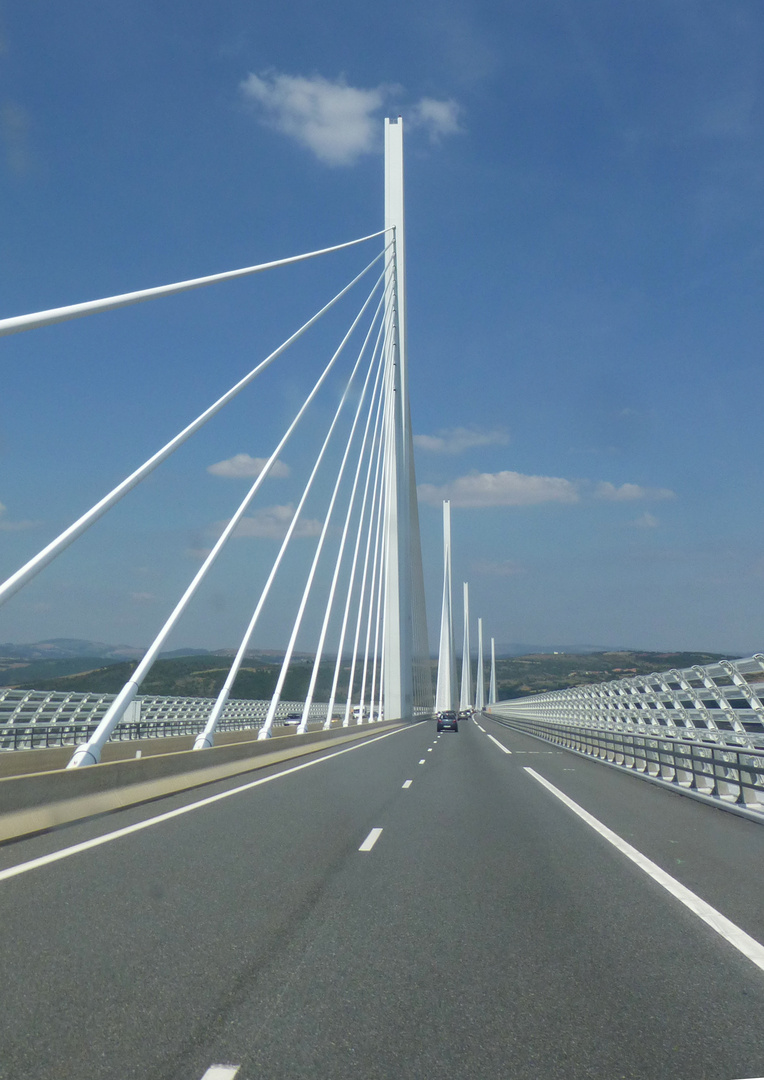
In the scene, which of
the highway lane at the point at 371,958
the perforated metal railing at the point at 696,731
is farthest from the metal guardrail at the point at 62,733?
the highway lane at the point at 371,958

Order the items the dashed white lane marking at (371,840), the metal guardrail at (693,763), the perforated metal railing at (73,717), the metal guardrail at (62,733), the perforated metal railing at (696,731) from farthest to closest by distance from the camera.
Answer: the metal guardrail at (62,733), the perforated metal railing at (73,717), the perforated metal railing at (696,731), the metal guardrail at (693,763), the dashed white lane marking at (371,840)

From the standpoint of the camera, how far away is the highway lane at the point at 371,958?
4.57 metres

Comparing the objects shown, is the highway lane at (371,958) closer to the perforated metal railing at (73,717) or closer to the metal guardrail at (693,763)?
the metal guardrail at (693,763)

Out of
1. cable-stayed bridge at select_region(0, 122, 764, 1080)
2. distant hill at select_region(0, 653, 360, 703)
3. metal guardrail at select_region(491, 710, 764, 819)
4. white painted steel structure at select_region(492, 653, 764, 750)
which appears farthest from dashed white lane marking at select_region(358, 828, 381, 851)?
distant hill at select_region(0, 653, 360, 703)

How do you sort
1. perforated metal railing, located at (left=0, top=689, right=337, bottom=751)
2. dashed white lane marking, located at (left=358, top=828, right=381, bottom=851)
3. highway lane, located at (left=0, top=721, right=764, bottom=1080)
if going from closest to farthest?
highway lane, located at (left=0, top=721, right=764, bottom=1080)
dashed white lane marking, located at (left=358, top=828, right=381, bottom=851)
perforated metal railing, located at (left=0, top=689, right=337, bottom=751)

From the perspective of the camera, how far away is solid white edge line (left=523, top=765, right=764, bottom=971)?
6.57 meters

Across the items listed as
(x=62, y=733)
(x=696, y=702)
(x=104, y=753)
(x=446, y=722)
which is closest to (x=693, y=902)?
(x=696, y=702)

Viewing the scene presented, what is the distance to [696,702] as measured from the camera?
63.5 feet

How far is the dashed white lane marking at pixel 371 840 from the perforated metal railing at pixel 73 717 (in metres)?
21.2

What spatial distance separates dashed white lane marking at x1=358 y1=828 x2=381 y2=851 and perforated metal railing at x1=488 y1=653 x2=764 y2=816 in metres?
5.14

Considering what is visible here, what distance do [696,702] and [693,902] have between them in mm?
11651

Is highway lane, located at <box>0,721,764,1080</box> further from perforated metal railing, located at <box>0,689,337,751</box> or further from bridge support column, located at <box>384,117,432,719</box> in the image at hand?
bridge support column, located at <box>384,117,432,719</box>

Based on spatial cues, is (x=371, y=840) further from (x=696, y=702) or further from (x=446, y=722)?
(x=446, y=722)

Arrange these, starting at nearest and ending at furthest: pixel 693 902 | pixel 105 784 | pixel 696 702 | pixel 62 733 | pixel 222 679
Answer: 1. pixel 693 902
2. pixel 105 784
3. pixel 696 702
4. pixel 62 733
5. pixel 222 679
